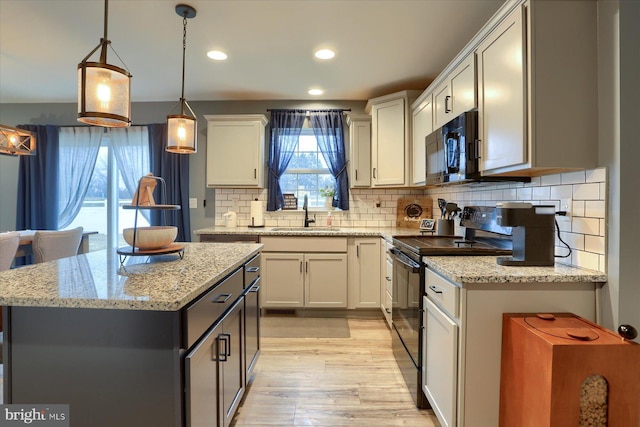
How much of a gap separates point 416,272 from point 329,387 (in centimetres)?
97

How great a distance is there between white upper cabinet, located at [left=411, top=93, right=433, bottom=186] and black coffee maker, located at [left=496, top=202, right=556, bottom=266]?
4.50 feet

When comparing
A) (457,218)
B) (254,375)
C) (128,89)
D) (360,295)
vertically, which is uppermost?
(128,89)

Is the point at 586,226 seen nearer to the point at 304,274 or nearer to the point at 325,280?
the point at 325,280

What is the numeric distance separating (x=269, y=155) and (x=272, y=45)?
142cm

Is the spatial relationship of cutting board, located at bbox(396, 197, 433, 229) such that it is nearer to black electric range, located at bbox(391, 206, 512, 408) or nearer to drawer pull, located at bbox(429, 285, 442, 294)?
black electric range, located at bbox(391, 206, 512, 408)

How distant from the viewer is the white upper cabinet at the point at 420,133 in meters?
2.81

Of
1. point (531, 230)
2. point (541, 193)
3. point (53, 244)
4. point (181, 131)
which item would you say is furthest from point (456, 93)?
point (53, 244)

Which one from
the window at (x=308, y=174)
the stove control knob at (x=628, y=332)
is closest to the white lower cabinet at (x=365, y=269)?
the window at (x=308, y=174)

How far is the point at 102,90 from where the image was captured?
130 cm

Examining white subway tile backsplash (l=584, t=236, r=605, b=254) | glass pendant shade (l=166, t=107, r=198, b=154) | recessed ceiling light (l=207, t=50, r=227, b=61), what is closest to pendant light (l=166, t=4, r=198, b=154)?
glass pendant shade (l=166, t=107, r=198, b=154)

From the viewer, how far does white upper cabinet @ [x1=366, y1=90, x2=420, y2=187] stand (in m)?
3.31

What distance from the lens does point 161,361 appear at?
1021 mm

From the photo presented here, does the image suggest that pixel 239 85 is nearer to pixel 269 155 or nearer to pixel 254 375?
pixel 269 155

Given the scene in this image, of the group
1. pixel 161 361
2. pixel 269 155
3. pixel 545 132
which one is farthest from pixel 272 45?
pixel 161 361
